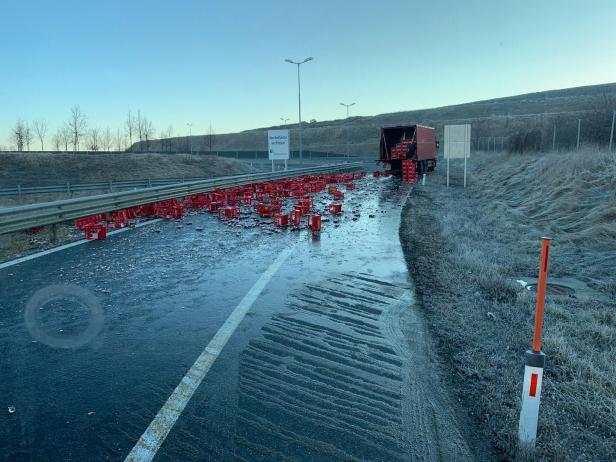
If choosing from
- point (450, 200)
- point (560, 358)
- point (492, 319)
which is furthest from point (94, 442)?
point (450, 200)

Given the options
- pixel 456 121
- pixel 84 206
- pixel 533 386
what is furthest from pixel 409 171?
pixel 456 121

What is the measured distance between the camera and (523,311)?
5.85 m

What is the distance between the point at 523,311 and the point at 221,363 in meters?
3.85

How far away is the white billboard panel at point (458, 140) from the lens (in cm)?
2720

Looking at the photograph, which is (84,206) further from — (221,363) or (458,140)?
(458,140)

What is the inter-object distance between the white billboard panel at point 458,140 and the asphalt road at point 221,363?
69.4 ft

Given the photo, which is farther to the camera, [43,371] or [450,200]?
[450,200]

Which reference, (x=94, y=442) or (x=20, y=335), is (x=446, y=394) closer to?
(x=94, y=442)

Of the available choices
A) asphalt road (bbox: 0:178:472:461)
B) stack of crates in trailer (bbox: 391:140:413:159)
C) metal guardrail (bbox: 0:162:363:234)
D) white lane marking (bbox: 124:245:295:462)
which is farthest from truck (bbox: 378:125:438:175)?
white lane marking (bbox: 124:245:295:462)

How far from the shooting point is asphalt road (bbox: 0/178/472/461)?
10.1 ft

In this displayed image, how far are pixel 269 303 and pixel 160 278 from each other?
2.08 meters

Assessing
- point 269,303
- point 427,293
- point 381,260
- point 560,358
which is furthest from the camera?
point 381,260

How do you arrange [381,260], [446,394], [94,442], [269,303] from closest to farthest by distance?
[94,442] → [446,394] → [269,303] → [381,260]

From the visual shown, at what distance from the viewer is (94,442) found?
3023mm
